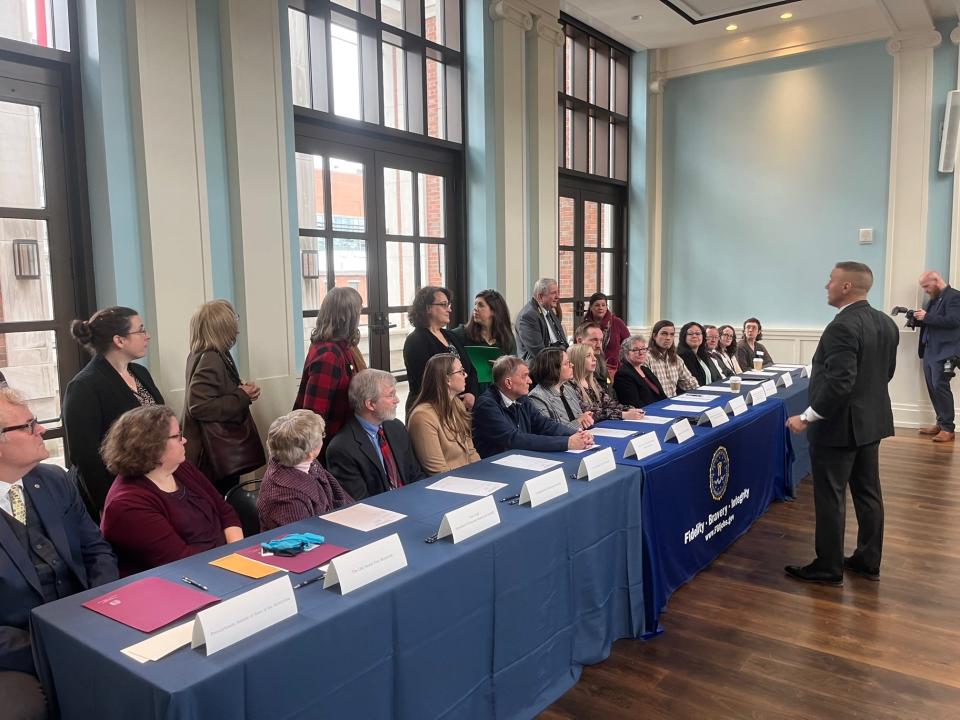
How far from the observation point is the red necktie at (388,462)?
2861 mm

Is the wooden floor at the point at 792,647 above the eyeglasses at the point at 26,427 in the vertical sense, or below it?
below

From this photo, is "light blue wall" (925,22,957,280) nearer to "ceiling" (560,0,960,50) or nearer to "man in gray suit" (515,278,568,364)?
"ceiling" (560,0,960,50)

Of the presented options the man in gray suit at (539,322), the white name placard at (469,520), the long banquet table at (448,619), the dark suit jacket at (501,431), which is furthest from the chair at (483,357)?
the white name placard at (469,520)

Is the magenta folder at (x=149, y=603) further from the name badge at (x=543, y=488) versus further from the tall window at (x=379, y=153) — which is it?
the tall window at (x=379, y=153)

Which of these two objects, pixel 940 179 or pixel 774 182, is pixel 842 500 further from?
pixel 774 182

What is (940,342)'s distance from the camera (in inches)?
255

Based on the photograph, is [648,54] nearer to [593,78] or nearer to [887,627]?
[593,78]

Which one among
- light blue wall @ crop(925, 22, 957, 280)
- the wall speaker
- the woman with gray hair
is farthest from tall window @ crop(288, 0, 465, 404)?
light blue wall @ crop(925, 22, 957, 280)

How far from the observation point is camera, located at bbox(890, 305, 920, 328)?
21.8ft

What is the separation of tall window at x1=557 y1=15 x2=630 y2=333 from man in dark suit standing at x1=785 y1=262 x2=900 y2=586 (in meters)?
3.75

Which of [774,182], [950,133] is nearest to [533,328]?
[774,182]

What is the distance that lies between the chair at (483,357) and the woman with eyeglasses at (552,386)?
653 mm

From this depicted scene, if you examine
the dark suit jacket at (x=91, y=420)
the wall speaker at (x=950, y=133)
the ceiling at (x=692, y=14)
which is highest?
the ceiling at (x=692, y=14)

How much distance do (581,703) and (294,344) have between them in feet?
8.26
